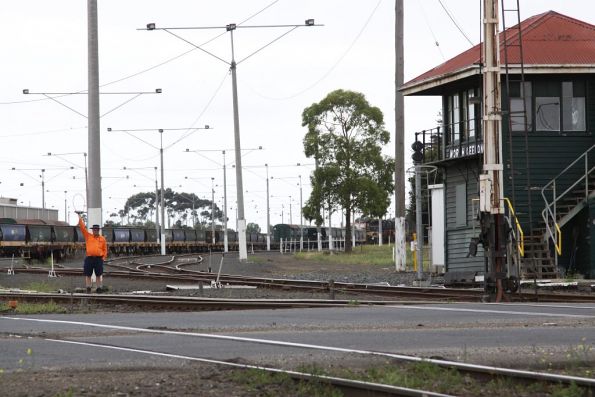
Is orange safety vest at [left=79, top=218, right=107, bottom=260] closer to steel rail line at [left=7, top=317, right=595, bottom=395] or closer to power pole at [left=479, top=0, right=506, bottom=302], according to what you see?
power pole at [left=479, top=0, right=506, bottom=302]

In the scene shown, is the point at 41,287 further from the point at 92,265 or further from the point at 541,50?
the point at 541,50

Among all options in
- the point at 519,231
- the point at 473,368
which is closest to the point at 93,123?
the point at 519,231

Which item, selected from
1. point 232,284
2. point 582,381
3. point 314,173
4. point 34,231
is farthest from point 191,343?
point 34,231

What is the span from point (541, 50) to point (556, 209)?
4445 millimetres

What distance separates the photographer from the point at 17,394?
8156 millimetres

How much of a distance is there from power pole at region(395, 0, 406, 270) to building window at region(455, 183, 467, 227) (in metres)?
5.72

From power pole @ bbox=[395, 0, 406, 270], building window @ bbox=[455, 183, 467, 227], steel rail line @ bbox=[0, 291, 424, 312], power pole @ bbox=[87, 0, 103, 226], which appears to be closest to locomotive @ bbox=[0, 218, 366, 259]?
power pole @ bbox=[395, 0, 406, 270]

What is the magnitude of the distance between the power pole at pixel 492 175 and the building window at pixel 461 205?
10.6 metres

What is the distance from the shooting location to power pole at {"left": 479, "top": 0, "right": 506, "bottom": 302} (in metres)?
19.9

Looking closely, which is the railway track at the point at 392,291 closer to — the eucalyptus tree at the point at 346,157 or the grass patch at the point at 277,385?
the grass patch at the point at 277,385

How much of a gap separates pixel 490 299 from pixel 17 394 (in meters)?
13.3

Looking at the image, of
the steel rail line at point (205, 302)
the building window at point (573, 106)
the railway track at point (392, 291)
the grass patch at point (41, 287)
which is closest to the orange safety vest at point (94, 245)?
the railway track at point (392, 291)

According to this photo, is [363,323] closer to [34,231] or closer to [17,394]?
[17,394]

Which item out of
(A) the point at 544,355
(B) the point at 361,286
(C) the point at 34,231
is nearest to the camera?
(A) the point at 544,355
